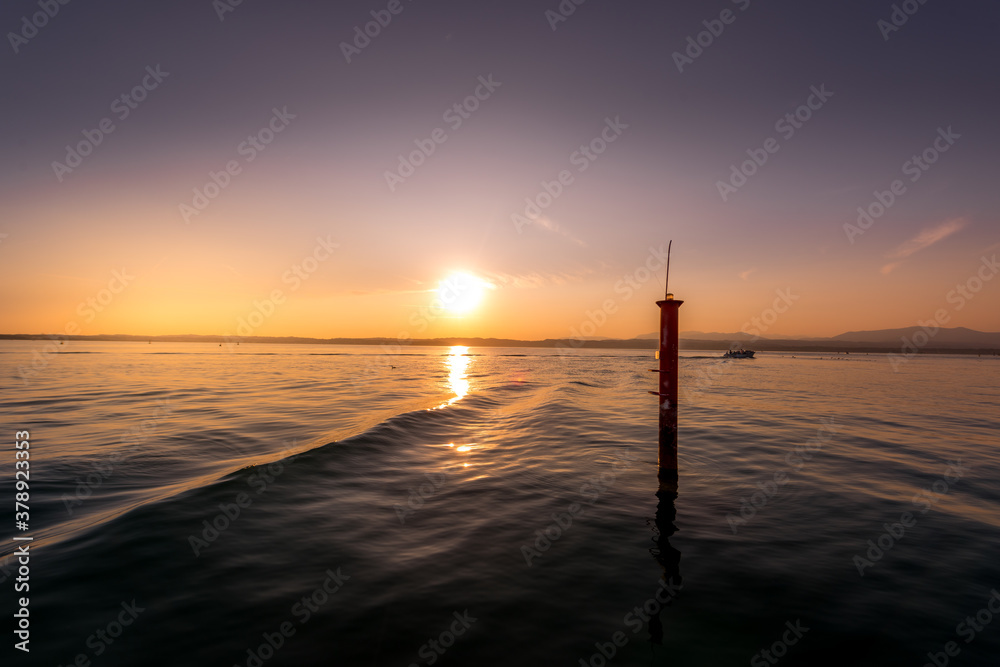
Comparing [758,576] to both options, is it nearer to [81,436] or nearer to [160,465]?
[160,465]

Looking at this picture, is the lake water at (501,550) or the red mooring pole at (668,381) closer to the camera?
the lake water at (501,550)

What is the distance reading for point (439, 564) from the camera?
655 centimetres

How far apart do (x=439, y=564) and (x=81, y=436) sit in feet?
54.2

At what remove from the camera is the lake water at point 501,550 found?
15.8ft

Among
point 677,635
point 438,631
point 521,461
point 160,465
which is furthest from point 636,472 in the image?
point 160,465

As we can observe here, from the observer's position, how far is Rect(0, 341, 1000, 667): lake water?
4816 mm

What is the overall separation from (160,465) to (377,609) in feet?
33.9

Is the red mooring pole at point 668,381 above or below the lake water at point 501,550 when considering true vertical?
above

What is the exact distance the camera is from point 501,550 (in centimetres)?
703

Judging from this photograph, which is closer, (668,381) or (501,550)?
(501,550)

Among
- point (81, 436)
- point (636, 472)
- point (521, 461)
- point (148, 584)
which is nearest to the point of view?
point (148, 584)

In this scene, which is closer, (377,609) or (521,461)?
(377,609)

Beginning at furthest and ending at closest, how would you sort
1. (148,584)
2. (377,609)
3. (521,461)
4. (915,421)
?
(915,421) < (521,461) < (148,584) < (377,609)

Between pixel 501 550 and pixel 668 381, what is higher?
pixel 668 381
